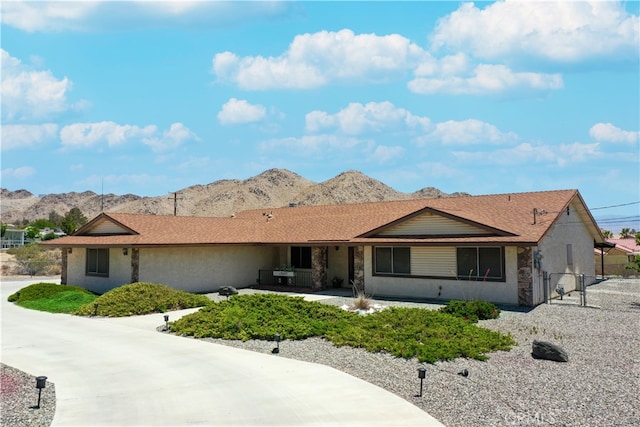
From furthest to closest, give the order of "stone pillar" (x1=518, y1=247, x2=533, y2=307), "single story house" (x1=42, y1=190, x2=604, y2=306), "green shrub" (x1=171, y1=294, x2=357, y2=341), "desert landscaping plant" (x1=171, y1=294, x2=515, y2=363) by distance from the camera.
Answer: "single story house" (x1=42, y1=190, x2=604, y2=306) < "stone pillar" (x1=518, y1=247, x2=533, y2=307) < "green shrub" (x1=171, y1=294, x2=357, y2=341) < "desert landscaping plant" (x1=171, y1=294, x2=515, y2=363)

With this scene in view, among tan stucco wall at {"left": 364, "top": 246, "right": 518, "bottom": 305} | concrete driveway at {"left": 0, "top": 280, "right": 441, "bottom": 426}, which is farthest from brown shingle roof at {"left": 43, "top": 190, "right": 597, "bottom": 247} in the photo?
concrete driveway at {"left": 0, "top": 280, "right": 441, "bottom": 426}

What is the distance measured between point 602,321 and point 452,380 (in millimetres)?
9381

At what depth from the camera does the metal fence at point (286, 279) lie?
27.4 m

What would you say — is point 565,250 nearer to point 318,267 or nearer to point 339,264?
point 339,264

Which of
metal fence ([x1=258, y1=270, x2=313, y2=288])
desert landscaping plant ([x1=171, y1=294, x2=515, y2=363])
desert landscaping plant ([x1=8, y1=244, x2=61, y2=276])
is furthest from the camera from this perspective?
desert landscaping plant ([x1=8, y1=244, x2=61, y2=276])

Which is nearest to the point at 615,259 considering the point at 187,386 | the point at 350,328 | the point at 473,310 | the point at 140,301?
the point at 473,310

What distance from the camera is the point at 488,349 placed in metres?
12.2

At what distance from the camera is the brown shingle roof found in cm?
2120

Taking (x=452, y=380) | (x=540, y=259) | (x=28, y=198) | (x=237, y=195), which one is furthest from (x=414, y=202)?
(x=28, y=198)

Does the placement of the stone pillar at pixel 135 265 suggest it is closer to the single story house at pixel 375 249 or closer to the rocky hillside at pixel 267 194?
the single story house at pixel 375 249

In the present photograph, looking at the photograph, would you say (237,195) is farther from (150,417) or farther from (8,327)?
(150,417)

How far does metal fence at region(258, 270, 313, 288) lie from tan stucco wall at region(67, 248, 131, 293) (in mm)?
7831

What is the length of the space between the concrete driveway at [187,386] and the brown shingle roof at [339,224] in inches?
425

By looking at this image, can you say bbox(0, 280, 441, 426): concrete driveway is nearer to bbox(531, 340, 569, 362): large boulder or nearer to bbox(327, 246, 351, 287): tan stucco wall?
bbox(531, 340, 569, 362): large boulder
